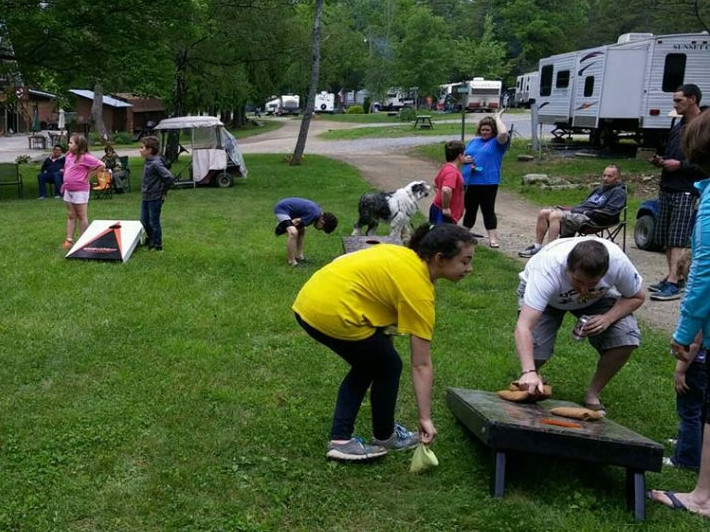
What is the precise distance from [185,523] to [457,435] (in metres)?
1.67

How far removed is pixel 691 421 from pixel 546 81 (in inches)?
931

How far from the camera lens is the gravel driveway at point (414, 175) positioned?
23.9 ft

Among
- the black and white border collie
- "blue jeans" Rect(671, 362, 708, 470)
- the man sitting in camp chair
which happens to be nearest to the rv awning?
the black and white border collie

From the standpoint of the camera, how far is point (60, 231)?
35.3ft

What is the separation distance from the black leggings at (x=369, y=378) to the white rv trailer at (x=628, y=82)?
57.5 feet

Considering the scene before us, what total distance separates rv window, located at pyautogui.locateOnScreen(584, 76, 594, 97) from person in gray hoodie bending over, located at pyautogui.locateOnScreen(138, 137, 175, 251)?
16.4 m

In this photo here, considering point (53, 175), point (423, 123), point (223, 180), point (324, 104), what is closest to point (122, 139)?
point (423, 123)

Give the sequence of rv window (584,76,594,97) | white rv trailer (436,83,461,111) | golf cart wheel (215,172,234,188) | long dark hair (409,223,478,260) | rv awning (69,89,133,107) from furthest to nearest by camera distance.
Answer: white rv trailer (436,83,461,111) < rv awning (69,89,133,107) < rv window (584,76,594,97) < golf cart wheel (215,172,234,188) < long dark hair (409,223,478,260)

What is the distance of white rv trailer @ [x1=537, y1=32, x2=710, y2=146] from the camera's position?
61.4 feet

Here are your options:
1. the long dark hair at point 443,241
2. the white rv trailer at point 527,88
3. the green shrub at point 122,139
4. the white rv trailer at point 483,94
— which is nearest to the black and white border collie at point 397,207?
the long dark hair at point 443,241

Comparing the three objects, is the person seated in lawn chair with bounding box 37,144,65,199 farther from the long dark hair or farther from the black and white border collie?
the long dark hair

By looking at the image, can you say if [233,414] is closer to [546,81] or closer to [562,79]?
[562,79]

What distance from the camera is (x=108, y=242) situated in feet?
28.5

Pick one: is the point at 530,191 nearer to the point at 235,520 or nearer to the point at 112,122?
the point at 235,520
